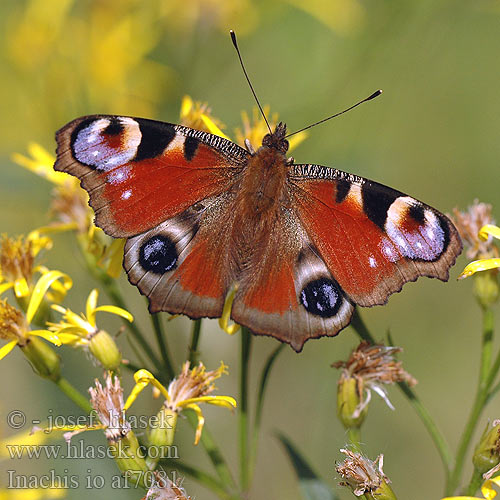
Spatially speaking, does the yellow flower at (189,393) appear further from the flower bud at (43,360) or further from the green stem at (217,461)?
the flower bud at (43,360)

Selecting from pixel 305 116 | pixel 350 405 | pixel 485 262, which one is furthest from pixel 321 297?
pixel 305 116

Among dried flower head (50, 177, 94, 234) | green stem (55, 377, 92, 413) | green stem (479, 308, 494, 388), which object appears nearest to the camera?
green stem (55, 377, 92, 413)

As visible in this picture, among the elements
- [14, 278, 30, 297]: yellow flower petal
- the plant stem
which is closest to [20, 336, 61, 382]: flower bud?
[14, 278, 30, 297]: yellow flower petal

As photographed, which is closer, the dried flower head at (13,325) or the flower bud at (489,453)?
the flower bud at (489,453)

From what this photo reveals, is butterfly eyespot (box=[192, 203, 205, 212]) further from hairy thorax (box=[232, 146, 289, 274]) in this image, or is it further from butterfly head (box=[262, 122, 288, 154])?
butterfly head (box=[262, 122, 288, 154])

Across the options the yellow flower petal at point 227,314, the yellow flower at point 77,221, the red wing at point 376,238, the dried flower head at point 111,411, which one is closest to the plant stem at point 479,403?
the red wing at point 376,238
